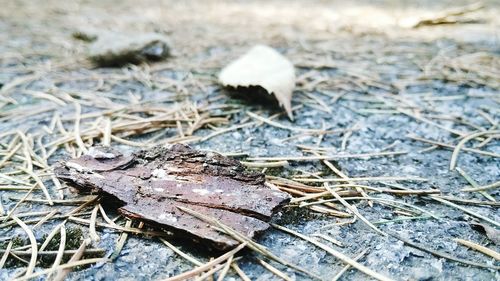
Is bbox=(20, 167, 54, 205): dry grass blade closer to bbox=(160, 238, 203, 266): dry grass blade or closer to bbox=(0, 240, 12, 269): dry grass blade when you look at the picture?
bbox=(0, 240, 12, 269): dry grass blade

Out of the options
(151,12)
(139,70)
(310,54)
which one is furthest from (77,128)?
(151,12)

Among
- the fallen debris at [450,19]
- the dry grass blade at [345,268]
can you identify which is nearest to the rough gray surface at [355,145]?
the dry grass blade at [345,268]

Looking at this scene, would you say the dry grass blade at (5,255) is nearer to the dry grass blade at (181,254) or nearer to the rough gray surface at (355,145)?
the rough gray surface at (355,145)

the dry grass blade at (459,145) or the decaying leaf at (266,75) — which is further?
the decaying leaf at (266,75)

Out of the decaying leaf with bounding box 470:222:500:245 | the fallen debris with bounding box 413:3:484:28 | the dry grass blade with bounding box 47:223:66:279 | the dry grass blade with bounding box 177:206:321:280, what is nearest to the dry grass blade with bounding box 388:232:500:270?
the decaying leaf with bounding box 470:222:500:245

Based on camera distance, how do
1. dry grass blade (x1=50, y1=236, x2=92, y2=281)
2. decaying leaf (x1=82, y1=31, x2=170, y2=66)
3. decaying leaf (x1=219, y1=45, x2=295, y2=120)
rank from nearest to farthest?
dry grass blade (x1=50, y1=236, x2=92, y2=281), decaying leaf (x1=219, y1=45, x2=295, y2=120), decaying leaf (x1=82, y1=31, x2=170, y2=66)

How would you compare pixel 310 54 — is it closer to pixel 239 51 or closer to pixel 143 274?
pixel 239 51
